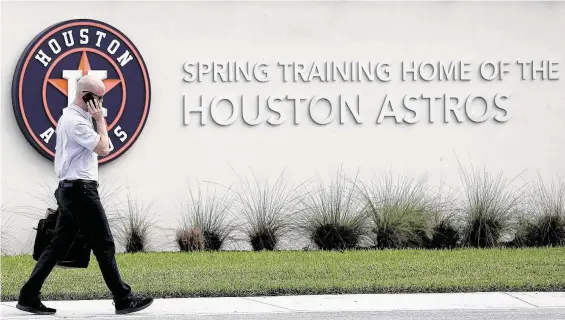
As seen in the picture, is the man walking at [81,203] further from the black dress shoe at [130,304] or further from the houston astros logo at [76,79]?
the houston astros logo at [76,79]

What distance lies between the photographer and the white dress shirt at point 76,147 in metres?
9.15

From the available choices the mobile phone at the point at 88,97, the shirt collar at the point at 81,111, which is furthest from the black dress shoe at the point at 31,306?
the mobile phone at the point at 88,97

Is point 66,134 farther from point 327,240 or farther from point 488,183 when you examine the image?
point 488,183

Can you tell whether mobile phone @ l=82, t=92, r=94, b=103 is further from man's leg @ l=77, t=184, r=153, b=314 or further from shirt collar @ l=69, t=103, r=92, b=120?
man's leg @ l=77, t=184, r=153, b=314

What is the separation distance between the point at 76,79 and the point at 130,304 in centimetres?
629

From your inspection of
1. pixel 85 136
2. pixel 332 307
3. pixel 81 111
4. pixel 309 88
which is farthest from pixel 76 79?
pixel 332 307

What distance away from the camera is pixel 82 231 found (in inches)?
365

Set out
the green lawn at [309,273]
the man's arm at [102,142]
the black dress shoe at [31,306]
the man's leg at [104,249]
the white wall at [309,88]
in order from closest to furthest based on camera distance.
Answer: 1. the man's arm at [102,142]
2. the man's leg at [104,249]
3. the black dress shoe at [31,306]
4. the green lawn at [309,273]
5. the white wall at [309,88]

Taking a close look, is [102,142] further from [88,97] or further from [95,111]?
[88,97]

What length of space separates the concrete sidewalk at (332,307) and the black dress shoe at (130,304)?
7cm

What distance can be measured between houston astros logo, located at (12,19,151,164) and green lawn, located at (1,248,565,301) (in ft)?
5.86

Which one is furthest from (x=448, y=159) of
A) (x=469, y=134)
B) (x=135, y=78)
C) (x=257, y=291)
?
(x=257, y=291)

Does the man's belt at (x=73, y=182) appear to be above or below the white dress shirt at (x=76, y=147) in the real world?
A: below

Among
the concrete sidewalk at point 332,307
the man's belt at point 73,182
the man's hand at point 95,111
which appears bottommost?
the concrete sidewalk at point 332,307
